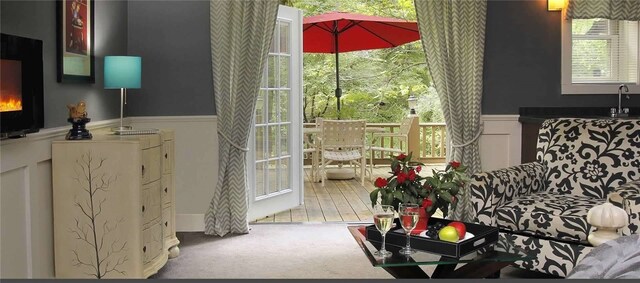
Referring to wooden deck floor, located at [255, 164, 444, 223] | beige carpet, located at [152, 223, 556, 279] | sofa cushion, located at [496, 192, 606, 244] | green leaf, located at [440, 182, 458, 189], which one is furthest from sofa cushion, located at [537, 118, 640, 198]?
wooden deck floor, located at [255, 164, 444, 223]

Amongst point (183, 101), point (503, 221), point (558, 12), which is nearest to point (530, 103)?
point (558, 12)

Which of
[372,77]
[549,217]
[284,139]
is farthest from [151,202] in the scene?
[372,77]

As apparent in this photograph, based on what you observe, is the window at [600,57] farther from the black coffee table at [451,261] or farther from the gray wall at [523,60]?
the black coffee table at [451,261]

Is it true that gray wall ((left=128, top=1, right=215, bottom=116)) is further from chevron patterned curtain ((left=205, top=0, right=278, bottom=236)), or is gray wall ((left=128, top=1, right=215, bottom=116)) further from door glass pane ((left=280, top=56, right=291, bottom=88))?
door glass pane ((left=280, top=56, right=291, bottom=88))

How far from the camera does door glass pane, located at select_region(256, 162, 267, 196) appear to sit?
5780mm

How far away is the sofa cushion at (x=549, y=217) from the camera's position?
358cm

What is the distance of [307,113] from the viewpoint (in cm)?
1279

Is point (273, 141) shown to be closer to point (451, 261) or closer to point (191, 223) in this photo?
point (191, 223)

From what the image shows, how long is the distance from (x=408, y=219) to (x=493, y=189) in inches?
44.2

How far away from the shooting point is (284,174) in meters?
6.10

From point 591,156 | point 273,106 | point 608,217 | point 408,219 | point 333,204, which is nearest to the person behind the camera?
point 608,217

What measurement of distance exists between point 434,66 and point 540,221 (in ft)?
6.95

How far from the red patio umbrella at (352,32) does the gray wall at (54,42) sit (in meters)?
3.43

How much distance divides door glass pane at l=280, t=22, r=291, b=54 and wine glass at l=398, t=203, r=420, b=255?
3.14 m
